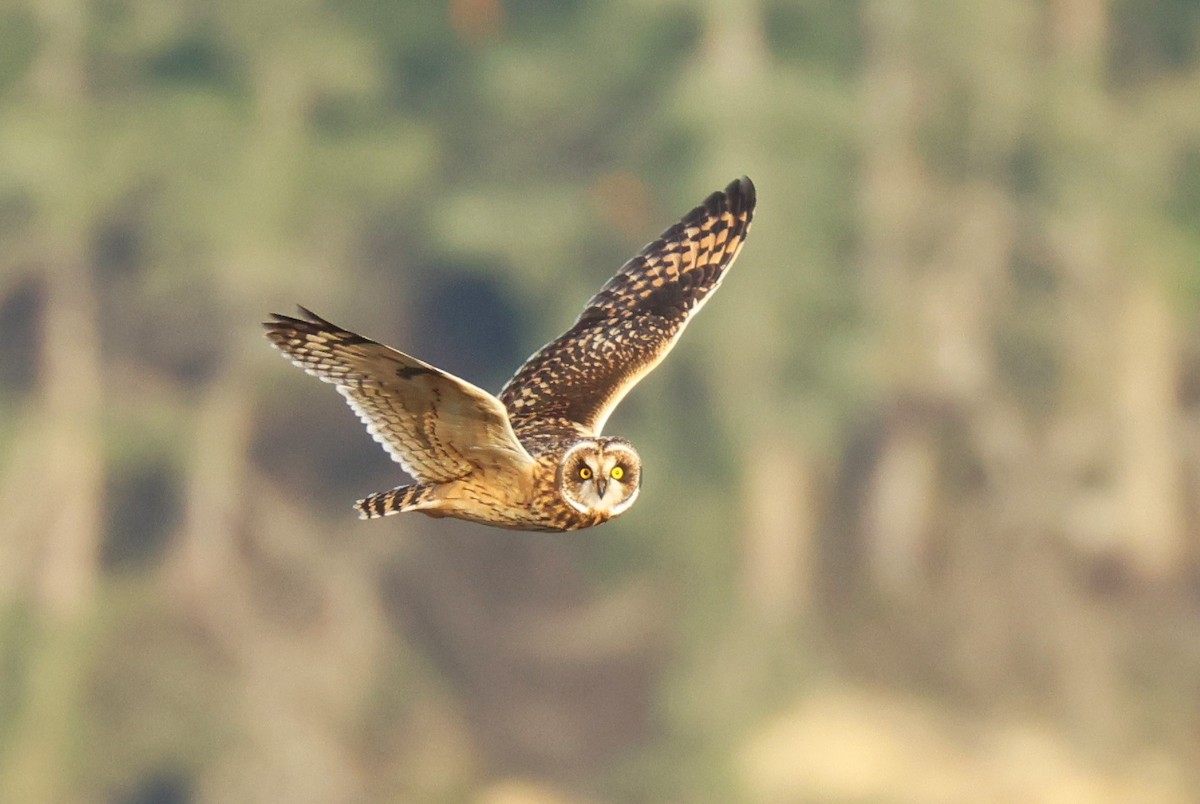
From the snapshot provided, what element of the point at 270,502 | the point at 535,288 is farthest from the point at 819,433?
the point at 270,502

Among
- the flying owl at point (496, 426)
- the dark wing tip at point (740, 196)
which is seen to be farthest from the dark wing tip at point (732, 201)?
the flying owl at point (496, 426)

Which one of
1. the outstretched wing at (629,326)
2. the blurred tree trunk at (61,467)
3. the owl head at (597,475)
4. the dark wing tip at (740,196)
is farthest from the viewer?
the blurred tree trunk at (61,467)

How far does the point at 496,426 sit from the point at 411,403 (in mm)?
224

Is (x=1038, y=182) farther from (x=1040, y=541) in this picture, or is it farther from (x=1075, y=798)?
(x=1075, y=798)

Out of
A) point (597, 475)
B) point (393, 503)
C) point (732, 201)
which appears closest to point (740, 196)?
point (732, 201)

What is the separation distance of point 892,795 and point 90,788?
6.87 metres

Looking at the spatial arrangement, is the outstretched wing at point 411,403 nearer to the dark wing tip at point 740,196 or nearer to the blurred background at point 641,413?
the dark wing tip at point 740,196

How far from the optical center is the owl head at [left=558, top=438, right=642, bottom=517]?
5.78 m

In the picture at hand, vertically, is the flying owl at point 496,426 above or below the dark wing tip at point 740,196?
below

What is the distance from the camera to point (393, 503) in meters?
5.84

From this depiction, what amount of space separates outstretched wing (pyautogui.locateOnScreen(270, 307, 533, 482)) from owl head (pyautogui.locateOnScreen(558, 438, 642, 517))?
0.35ft

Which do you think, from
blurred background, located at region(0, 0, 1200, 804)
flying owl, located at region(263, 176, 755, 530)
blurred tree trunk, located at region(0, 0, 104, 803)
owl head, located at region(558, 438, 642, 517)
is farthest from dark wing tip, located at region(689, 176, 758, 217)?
blurred tree trunk, located at region(0, 0, 104, 803)

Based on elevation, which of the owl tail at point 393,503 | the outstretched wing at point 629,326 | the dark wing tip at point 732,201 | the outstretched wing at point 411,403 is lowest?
the owl tail at point 393,503

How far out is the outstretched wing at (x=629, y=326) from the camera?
6.52 metres
